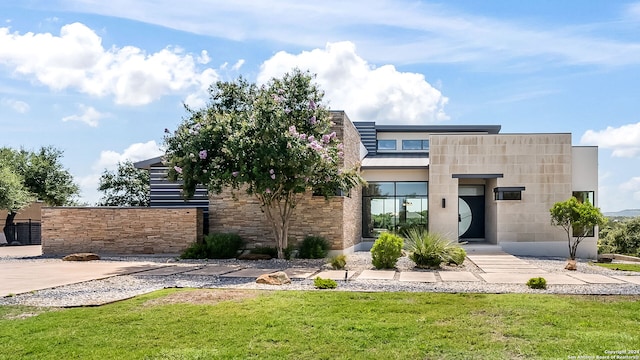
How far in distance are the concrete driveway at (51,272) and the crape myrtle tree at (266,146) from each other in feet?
10.8

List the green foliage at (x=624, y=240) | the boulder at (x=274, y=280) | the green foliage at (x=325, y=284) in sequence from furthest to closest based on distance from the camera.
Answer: the green foliage at (x=624, y=240)
the boulder at (x=274, y=280)
the green foliage at (x=325, y=284)

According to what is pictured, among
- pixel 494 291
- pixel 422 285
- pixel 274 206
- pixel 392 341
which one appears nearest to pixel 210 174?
pixel 274 206

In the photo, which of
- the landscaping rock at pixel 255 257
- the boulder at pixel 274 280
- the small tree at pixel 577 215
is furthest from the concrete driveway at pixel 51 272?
the small tree at pixel 577 215

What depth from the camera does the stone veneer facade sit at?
19000 millimetres

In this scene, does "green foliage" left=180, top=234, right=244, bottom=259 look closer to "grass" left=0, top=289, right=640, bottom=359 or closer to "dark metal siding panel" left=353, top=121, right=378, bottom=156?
"grass" left=0, top=289, right=640, bottom=359

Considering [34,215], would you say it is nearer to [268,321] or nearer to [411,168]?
[411,168]

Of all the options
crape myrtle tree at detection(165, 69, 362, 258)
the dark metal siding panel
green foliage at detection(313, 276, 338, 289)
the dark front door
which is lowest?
green foliage at detection(313, 276, 338, 289)

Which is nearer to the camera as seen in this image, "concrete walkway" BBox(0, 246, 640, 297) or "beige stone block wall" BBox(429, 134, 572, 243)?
"concrete walkway" BBox(0, 246, 640, 297)

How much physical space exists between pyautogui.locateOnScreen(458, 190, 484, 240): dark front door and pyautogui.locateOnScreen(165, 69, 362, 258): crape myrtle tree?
8916 millimetres

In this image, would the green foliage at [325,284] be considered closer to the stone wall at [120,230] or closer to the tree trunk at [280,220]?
the tree trunk at [280,220]

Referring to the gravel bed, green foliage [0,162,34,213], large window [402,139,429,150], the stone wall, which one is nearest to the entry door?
large window [402,139,429,150]

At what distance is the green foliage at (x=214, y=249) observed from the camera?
59.9 ft

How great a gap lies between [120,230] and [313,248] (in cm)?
708

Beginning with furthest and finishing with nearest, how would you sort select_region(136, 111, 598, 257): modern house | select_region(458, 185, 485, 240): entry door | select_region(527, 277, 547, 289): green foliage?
select_region(458, 185, 485, 240): entry door < select_region(136, 111, 598, 257): modern house < select_region(527, 277, 547, 289): green foliage
